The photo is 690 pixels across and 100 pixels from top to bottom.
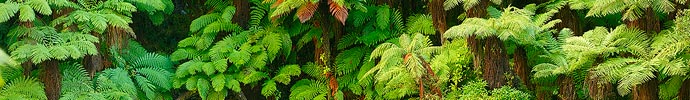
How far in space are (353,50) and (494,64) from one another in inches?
83.0

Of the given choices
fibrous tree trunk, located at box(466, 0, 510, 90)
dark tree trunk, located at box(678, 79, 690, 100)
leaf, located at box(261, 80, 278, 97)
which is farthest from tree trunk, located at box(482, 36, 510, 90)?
leaf, located at box(261, 80, 278, 97)

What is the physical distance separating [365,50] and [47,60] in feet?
9.27

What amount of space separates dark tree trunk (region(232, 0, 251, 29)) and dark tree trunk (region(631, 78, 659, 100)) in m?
4.33

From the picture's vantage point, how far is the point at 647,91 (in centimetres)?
627

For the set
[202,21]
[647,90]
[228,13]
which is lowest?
[202,21]

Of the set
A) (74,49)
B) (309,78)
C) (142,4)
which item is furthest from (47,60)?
(309,78)

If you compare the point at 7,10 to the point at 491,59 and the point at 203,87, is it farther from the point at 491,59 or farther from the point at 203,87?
the point at 491,59

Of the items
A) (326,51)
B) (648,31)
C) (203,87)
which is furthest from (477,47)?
(203,87)

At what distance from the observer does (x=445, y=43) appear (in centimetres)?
771

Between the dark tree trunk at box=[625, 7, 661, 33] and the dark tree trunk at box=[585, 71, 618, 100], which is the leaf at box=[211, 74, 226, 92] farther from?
the dark tree trunk at box=[625, 7, 661, 33]

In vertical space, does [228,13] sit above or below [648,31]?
below

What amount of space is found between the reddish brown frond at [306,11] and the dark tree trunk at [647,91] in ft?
9.59

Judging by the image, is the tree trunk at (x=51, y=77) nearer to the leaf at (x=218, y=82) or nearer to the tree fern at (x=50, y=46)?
the tree fern at (x=50, y=46)

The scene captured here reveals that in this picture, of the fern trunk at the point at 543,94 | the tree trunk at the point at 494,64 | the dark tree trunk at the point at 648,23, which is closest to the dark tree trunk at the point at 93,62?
the tree trunk at the point at 494,64
